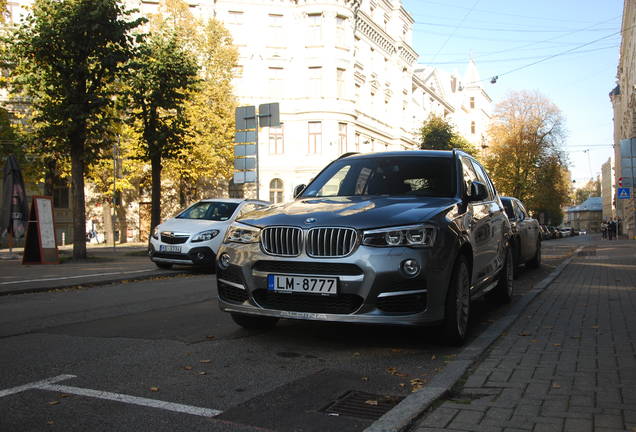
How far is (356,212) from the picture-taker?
5.34 metres

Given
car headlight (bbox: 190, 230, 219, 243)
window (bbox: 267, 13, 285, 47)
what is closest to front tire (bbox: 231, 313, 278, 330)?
car headlight (bbox: 190, 230, 219, 243)

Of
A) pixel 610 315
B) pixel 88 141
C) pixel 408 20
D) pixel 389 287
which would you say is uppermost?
pixel 408 20

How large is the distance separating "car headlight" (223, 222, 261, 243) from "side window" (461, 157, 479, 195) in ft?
7.70

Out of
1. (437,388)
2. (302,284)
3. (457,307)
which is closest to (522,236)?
(457,307)

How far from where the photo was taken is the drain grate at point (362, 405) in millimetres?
3684

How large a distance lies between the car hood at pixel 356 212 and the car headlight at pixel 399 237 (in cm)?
5

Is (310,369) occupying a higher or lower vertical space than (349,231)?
lower

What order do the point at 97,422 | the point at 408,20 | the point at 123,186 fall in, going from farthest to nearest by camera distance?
the point at 408,20
the point at 123,186
the point at 97,422

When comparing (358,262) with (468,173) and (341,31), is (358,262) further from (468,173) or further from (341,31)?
(341,31)

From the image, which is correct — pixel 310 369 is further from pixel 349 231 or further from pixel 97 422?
pixel 97 422

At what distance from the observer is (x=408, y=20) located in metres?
60.5

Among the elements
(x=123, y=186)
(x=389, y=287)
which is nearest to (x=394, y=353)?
(x=389, y=287)

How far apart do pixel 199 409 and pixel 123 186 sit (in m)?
33.9

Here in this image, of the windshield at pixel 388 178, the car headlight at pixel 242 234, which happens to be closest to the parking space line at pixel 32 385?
the car headlight at pixel 242 234
